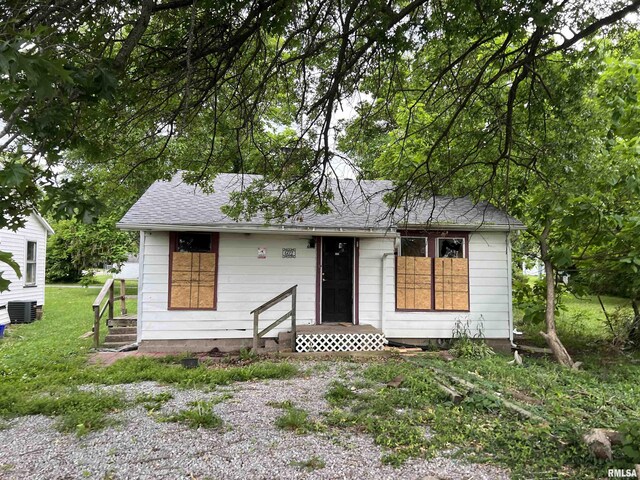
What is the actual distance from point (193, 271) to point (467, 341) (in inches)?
227

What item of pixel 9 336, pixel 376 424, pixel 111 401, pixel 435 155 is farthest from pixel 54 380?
pixel 435 155

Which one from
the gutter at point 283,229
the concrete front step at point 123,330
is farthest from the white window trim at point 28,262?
the gutter at point 283,229

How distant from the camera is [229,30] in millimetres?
3887

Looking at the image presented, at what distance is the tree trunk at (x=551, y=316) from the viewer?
7.87m

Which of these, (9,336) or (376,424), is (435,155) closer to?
(376,424)

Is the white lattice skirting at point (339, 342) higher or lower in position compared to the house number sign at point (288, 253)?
lower

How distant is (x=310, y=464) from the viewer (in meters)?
3.44

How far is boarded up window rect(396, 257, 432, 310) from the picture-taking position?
29.3 feet

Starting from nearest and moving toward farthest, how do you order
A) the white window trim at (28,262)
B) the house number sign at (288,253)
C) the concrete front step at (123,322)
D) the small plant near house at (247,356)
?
the small plant near house at (247,356)
the house number sign at (288,253)
the concrete front step at (123,322)
the white window trim at (28,262)

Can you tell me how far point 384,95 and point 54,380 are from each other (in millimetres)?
6160

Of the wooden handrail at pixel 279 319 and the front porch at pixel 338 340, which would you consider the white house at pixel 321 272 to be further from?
the wooden handrail at pixel 279 319

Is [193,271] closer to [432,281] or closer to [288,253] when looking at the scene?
[288,253]

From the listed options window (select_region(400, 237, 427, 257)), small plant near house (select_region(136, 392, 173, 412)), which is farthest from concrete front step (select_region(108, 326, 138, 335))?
window (select_region(400, 237, 427, 257))

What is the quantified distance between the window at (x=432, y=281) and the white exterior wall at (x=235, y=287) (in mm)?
1977
